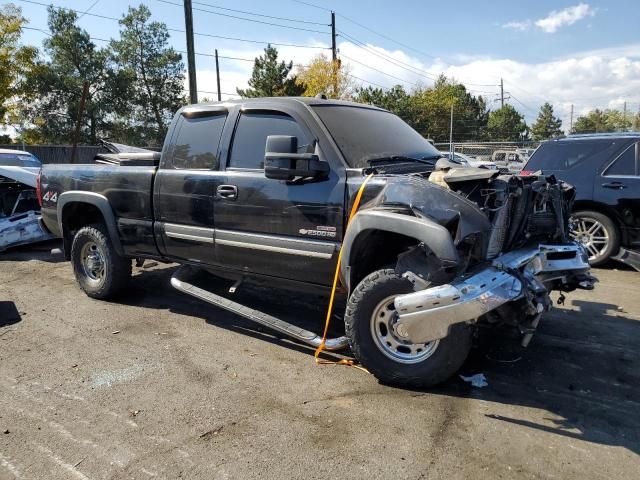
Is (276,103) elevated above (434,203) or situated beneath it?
elevated above

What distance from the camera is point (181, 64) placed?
43.8 meters

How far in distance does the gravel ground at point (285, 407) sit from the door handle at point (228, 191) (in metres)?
1.29

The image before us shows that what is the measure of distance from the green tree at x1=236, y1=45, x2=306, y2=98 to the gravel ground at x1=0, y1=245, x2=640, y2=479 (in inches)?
1308

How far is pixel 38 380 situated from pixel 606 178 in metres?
6.97

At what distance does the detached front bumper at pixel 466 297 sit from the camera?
10.2 feet

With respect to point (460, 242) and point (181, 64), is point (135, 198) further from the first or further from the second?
point (181, 64)

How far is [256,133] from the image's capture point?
4.41m

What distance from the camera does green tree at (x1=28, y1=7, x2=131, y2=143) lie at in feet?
124

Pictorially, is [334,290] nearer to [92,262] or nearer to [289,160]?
[289,160]

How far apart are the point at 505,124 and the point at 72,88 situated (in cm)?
6083

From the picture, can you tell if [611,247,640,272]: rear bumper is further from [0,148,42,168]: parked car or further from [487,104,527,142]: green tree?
[487,104,527,142]: green tree

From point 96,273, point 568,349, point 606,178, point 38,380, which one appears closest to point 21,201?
point 96,273

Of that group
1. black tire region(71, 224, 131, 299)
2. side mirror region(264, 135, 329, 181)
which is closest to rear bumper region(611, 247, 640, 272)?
side mirror region(264, 135, 329, 181)

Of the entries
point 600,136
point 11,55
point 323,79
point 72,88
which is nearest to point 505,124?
point 323,79
